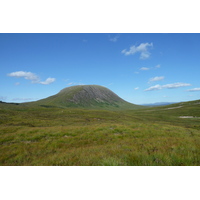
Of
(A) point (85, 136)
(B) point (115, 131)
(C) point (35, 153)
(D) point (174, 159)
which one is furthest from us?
(B) point (115, 131)

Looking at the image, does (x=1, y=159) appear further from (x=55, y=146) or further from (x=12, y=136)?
(x=12, y=136)

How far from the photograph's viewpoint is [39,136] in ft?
46.6

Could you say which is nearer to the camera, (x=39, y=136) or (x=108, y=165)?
(x=108, y=165)

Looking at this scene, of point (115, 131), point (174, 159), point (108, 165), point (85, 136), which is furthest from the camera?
point (115, 131)

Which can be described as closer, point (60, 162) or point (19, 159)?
point (60, 162)

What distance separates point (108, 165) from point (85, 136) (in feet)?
32.4

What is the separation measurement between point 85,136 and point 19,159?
7.09m

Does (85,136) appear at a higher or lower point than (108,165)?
lower

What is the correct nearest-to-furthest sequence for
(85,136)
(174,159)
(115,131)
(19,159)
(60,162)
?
(174,159) < (60,162) < (19,159) < (85,136) < (115,131)

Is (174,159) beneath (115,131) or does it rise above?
above

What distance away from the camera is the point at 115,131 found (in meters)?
16.3

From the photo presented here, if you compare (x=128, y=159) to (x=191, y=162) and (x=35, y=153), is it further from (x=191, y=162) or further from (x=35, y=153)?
(x=35, y=153)

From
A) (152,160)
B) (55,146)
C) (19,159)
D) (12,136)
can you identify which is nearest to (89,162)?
(152,160)

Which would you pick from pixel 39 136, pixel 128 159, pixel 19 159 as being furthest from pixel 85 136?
pixel 128 159
